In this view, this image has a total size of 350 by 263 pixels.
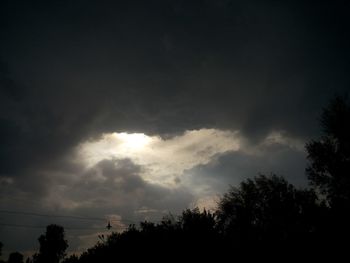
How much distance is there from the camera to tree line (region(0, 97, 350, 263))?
2170 centimetres

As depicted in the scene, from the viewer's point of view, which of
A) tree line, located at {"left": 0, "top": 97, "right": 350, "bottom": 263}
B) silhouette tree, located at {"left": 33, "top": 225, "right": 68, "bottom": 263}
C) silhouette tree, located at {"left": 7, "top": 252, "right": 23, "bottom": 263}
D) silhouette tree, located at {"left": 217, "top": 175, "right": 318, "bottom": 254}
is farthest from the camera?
silhouette tree, located at {"left": 7, "top": 252, "right": 23, "bottom": 263}

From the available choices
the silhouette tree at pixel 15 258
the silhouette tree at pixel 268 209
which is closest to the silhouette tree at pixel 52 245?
the silhouette tree at pixel 15 258

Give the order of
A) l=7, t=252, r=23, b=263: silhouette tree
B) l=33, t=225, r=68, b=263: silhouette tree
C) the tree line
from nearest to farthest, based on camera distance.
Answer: the tree line, l=33, t=225, r=68, b=263: silhouette tree, l=7, t=252, r=23, b=263: silhouette tree

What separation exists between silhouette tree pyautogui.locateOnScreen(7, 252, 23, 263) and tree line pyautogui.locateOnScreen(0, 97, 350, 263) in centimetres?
3280

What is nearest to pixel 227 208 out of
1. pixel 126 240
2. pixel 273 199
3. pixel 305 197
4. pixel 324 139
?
pixel 273 199

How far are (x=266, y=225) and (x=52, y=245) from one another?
2237 inches

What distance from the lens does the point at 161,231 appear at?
25.1m

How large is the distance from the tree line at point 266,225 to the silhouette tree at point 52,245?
2.44 m

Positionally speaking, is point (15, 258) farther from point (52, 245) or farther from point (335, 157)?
point (335, 157)

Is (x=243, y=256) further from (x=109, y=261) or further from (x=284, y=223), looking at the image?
(x=284, y=223)

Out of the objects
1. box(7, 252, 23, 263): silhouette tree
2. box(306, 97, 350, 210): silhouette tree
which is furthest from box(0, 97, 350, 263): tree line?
box(7, 252, 23, 263): silhouette tree

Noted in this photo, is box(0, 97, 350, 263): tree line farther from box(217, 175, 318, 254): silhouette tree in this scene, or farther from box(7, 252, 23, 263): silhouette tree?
box(7, 252, 23, 263): silhouette tree

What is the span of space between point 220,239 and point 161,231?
5.08m

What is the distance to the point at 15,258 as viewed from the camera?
105m
